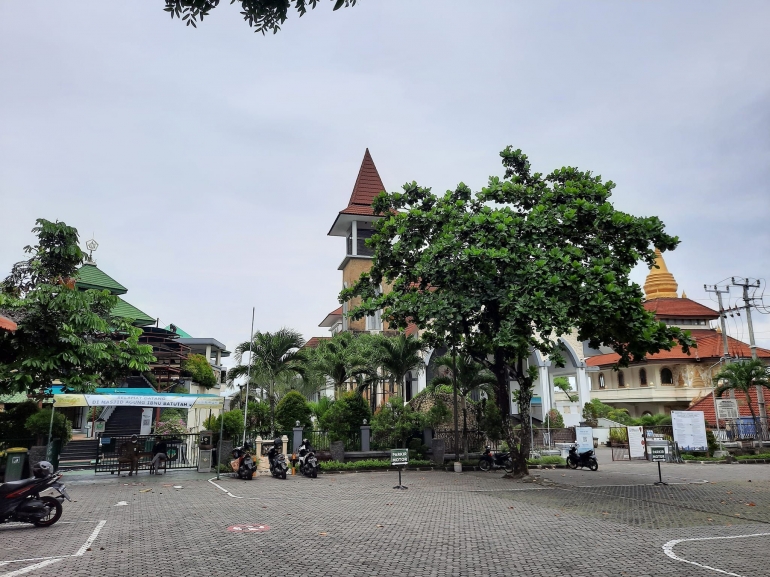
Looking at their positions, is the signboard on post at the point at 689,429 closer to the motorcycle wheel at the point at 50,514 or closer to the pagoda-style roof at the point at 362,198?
the pagoda-style roof at the point at 362,198

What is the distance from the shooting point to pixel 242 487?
Answer: 52.5 feet

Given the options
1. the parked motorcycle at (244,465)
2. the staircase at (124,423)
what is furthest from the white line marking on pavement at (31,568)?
the staircase at (124,423)

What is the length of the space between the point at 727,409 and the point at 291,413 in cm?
2348

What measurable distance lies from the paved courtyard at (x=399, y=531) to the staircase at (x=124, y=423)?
48.7 ft

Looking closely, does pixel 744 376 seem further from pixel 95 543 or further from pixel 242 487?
pixel 95 543

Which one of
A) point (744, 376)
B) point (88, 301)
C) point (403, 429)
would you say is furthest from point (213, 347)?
point (744, 376)

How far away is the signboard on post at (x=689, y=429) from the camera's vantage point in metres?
26.0

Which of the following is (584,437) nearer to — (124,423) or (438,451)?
(438,451)

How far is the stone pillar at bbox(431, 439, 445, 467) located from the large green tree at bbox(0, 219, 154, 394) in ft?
38.2

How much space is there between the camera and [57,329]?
15.5 meters

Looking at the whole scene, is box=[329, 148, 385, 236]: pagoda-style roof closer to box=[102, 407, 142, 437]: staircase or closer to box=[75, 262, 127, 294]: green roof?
box=[75, 262, 127, 294]: green roof

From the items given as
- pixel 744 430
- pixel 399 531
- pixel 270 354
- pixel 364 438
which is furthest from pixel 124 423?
pixel 744 430

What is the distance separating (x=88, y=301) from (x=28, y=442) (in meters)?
6.51

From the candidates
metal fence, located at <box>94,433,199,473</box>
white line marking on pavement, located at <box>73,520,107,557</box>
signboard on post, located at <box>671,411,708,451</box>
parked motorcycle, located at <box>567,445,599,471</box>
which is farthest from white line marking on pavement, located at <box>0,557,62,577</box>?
signboard on post, located at <box>671,411,708,451</box>
